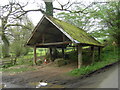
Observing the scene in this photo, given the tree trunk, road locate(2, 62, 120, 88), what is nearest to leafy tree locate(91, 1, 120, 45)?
the tree trunk

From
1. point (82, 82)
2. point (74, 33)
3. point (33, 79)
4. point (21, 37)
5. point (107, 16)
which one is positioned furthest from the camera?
point (21, 37)

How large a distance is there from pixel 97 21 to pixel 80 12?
3826mm

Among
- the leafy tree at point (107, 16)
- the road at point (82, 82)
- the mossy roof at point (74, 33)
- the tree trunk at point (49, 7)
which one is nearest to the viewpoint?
the road at point (82, 82)

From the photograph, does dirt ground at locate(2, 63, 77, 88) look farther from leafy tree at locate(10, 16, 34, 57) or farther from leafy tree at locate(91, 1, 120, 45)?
leafy tree at locate(10, 16, 34, 57)

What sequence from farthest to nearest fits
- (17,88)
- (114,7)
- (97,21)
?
(114,7)
(97,21)
(17,88)

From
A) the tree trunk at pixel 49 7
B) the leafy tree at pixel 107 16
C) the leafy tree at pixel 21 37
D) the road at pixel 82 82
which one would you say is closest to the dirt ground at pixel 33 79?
the road at pixel 82 82

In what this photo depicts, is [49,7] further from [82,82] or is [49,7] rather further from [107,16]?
[82,82]

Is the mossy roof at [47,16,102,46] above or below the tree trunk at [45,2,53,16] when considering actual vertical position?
below

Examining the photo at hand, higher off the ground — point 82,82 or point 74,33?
point 74,33

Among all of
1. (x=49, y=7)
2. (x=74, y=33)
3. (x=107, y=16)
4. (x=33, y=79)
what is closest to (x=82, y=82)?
(x=33, y=79)

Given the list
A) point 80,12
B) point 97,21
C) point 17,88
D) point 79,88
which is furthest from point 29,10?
point 79,88

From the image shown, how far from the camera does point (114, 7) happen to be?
587 inches

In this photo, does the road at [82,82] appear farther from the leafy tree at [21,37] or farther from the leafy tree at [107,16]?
the leafy tree at [21,37]

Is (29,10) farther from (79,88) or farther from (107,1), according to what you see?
(79,88)
